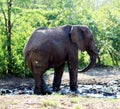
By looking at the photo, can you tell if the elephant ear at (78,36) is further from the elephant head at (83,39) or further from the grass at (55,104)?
the grass at (55,104)

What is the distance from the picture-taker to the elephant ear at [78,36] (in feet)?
39.1

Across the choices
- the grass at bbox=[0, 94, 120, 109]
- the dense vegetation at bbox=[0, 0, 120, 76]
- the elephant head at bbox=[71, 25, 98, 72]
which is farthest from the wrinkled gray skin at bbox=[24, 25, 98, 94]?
the dense vegetation at bbox=[0, 0, 120, 76]

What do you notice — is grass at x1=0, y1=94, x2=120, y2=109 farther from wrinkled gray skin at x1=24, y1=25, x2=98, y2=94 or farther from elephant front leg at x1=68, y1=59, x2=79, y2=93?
elephant front leg at x1=68, y1=59, x2=79, y2=93

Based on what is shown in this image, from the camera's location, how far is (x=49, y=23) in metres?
26.1

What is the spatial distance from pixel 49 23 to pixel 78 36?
14.2m

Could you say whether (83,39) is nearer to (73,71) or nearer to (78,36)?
(78,36)

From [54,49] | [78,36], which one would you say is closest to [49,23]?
[78,36]

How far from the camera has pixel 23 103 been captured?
22.9ft

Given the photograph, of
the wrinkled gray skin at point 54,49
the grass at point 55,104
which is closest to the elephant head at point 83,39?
the wrinkled gray skin at point 54,49

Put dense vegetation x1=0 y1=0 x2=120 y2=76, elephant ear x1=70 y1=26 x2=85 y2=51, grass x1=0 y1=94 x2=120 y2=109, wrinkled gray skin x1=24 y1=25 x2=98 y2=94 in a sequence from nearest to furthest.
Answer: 1. grass x1=0 y1=94 x2=120 y2=109
2. wrinkled gray skin x1=24 y1=25 x2=98 y2=94
3. elephant ear x1=70 y1=26 x2=85 y2=51
4. dense vegetation x1=0 y1=0 x2=120 y2=76

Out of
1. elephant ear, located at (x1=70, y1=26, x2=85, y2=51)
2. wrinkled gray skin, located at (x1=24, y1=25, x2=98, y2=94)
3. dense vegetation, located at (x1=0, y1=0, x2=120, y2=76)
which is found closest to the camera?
wrinkled gray skin, located at (x1=24, y1=25, x2=98, y2=94)

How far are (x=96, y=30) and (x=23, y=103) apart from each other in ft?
63.2

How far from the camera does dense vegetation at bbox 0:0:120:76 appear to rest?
17.6 meters

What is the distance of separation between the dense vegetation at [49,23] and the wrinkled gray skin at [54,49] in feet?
18.4
